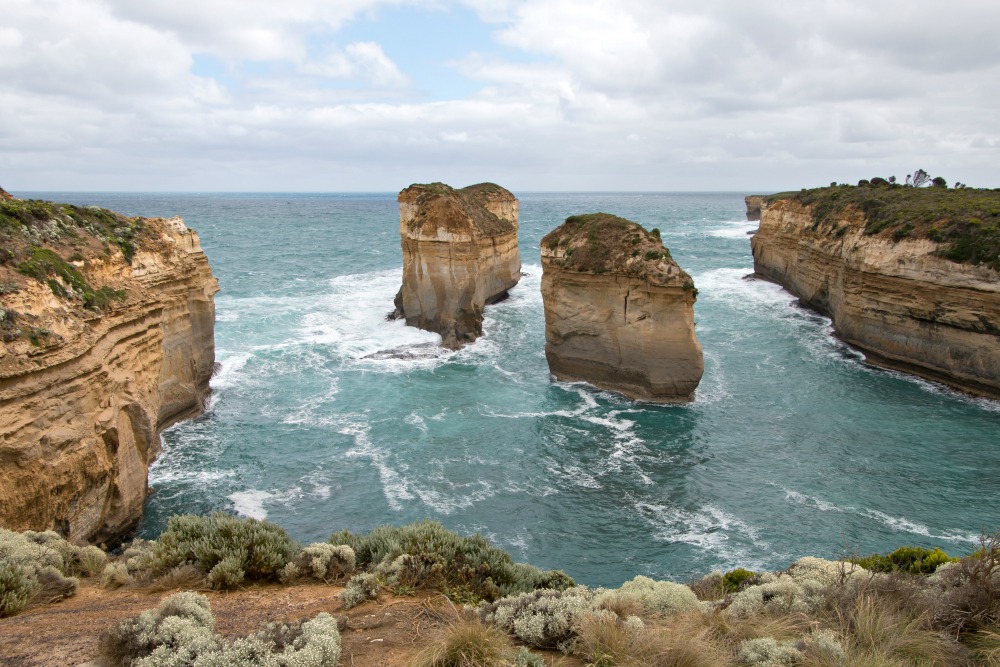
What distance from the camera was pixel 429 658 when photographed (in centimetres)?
521

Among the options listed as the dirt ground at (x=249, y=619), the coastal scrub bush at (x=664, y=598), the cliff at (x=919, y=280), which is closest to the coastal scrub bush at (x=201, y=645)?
the dirt ground at (x=249, y=619)

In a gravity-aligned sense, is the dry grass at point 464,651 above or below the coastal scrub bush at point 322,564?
above

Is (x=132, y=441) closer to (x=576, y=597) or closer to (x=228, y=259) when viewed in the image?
(x=576, y=597)

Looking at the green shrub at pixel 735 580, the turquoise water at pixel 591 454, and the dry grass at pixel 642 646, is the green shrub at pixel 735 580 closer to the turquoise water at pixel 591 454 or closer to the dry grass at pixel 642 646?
the turquoise water at pixel 591 454

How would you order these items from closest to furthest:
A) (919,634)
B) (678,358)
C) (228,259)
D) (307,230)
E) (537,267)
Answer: (919,634) → (678,358) → (537,267) → (228,259) → (307,230)

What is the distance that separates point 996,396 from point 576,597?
77.1 ft

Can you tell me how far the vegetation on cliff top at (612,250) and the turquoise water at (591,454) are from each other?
486cm

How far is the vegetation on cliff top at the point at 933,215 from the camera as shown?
77.8 feet

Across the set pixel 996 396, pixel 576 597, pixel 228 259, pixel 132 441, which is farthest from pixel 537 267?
pixel 576 597

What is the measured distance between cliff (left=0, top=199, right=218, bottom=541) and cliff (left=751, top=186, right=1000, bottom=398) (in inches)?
1084

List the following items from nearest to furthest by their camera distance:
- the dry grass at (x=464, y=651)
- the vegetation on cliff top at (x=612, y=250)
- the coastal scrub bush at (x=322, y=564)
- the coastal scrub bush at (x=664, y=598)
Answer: the dry grass at (x=464, y=651), the coastal scrub bush at (x=664, y=598), the coastal scrub bush at (x=322, y=564), the vegetation on cliff top at (x=612, y=250)

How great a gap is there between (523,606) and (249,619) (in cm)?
288

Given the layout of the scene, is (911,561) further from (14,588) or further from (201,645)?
(14,588)

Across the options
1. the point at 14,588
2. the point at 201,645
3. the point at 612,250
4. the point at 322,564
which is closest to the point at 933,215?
the point at 612,250
